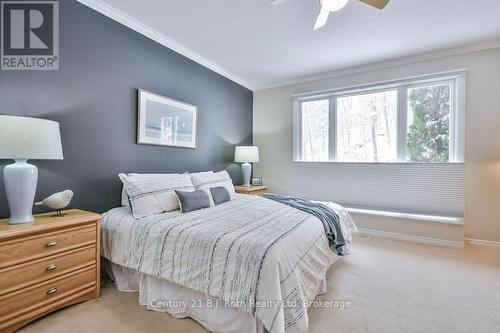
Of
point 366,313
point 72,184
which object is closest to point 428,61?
point 366,313

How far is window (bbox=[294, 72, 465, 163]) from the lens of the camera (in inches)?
129

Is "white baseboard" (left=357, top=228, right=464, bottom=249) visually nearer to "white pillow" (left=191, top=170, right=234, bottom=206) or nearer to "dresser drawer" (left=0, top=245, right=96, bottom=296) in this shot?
"white pillow" (left=191, top=170, right=234, bottom=206)

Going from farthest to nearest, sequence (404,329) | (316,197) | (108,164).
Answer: (316,197) → (108,164) → (404,329)

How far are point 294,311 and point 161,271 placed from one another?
3.27ft

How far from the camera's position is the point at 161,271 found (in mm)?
1693

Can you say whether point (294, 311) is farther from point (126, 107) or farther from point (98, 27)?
point (98, 27)

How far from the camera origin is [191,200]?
230 cm

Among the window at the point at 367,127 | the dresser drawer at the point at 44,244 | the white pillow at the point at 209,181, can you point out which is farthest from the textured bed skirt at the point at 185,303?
the window at the point at 367,127

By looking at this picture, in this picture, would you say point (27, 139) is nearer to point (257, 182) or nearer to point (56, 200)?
point (56, 200)

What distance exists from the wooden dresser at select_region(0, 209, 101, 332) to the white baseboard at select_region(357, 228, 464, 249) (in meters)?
3.53

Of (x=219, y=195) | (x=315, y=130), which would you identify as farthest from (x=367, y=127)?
(x=219, y=195)

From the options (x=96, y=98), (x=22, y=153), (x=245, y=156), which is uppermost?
(x=96, y=98)

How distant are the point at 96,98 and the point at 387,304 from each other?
323 centimetres

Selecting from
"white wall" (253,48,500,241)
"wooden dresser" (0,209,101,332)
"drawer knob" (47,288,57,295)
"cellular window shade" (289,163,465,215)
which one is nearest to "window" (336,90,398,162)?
"cellular window shade" (289,163,465,215)
